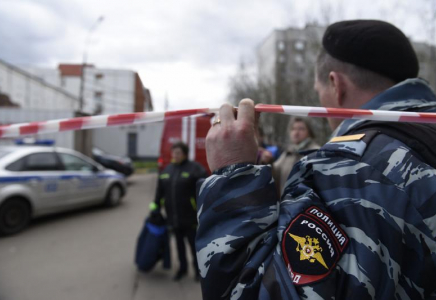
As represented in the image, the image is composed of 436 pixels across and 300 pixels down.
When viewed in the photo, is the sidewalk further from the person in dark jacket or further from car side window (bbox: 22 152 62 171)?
car side window (bbox: 22 152 62 171)

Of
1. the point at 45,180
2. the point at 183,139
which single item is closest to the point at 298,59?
the point at 183,139

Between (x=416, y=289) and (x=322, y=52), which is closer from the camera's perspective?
(x=416, y=289)

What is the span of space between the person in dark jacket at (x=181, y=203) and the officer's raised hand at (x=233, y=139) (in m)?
3.12

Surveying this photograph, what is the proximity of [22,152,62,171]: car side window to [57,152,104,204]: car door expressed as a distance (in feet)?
0.67

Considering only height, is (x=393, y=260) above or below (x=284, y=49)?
below

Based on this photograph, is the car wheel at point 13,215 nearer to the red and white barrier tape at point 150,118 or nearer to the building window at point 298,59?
the red and white barrier tape at point 150,118

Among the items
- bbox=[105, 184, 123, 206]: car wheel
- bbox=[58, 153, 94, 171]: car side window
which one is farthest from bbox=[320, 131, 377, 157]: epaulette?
bbox=[105, 184, 123, 206]: car wheel

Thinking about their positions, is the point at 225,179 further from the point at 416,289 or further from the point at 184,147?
the point at 184,147

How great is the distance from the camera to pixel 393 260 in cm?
73

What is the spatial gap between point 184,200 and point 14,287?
7.06 feet

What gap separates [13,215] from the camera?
5633 mm

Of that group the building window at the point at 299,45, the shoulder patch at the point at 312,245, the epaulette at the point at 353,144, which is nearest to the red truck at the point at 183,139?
the epaulette at the point at 353,144

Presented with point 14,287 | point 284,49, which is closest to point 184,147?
point 14,287

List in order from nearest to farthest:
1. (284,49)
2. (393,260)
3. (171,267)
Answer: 1. (393,260)
2. (171,267)
3. (284,49)
